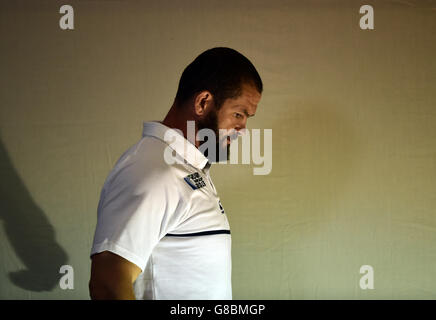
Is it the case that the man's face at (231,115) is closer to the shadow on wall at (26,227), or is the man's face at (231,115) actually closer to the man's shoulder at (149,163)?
the man's shoulder at (149,163)

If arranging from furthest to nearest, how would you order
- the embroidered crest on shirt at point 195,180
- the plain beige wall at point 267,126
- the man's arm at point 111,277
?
the plain beige wall at point 267,126 < the embroidered crest on shirt at point 195,180 < the man's arm at point 111,277

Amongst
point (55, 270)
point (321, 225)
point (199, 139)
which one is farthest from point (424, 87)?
point (55, 270)

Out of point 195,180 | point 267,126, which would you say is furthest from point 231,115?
point 267,126

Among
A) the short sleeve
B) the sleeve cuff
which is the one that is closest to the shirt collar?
the short sleeve

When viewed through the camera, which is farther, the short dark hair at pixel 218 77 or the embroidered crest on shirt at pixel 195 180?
the short dark hair at pixel 218 77

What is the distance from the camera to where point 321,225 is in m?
1.35

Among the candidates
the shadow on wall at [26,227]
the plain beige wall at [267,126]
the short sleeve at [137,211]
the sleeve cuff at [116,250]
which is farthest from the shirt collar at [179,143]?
the shadow on wall at [26,227]

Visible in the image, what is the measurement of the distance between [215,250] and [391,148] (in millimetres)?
1007

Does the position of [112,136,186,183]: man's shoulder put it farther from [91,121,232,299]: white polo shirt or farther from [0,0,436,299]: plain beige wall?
[0,0,436,299]: plain beige wall

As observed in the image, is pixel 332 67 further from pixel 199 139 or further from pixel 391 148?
pixel 199 139

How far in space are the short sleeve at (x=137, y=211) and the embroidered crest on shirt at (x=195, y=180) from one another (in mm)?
47

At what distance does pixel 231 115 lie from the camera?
78cm

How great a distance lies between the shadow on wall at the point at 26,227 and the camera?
1328 mm

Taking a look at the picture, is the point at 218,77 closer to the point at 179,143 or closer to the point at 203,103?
the point at 203,103
